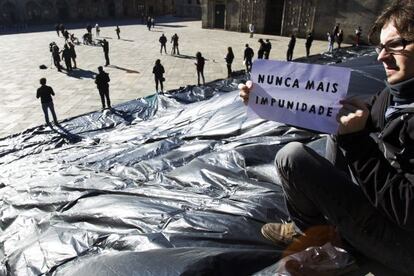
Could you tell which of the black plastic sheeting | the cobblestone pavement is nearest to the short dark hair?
the black plastic sheeting

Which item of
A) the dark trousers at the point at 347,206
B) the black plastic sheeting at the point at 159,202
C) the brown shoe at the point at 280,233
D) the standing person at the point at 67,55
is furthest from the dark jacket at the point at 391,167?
the standing person at the point at 67,55

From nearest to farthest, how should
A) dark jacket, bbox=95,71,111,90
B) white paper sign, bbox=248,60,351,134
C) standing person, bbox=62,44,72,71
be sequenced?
white paper sign, bbox=248,60,351,134, dark jacket, bbox=95,71,111,90, standing person, bbox=62,44,72,71

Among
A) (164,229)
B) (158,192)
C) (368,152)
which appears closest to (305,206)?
(368,152)

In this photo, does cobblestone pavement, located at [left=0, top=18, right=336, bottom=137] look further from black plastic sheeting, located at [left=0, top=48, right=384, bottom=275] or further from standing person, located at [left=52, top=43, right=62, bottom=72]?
black plastic sheeting, located at [left=0, top=48, right=384, bottom=275]

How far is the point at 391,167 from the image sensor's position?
1.61 m

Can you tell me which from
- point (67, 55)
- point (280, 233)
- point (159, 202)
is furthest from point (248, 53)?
point (280, 233)

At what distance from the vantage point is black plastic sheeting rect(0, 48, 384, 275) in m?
2.24

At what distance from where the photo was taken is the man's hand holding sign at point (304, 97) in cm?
172

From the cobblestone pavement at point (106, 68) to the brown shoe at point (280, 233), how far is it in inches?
373

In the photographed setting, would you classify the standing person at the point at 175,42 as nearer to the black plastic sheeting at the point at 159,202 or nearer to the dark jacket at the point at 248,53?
the dark jacket at the point at 248,53

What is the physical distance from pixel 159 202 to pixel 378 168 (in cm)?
196

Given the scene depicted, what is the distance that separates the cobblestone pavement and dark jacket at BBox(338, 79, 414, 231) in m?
10.2

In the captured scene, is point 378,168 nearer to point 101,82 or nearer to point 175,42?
point 101,82

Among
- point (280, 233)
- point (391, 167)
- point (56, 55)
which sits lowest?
point (56, 55)
